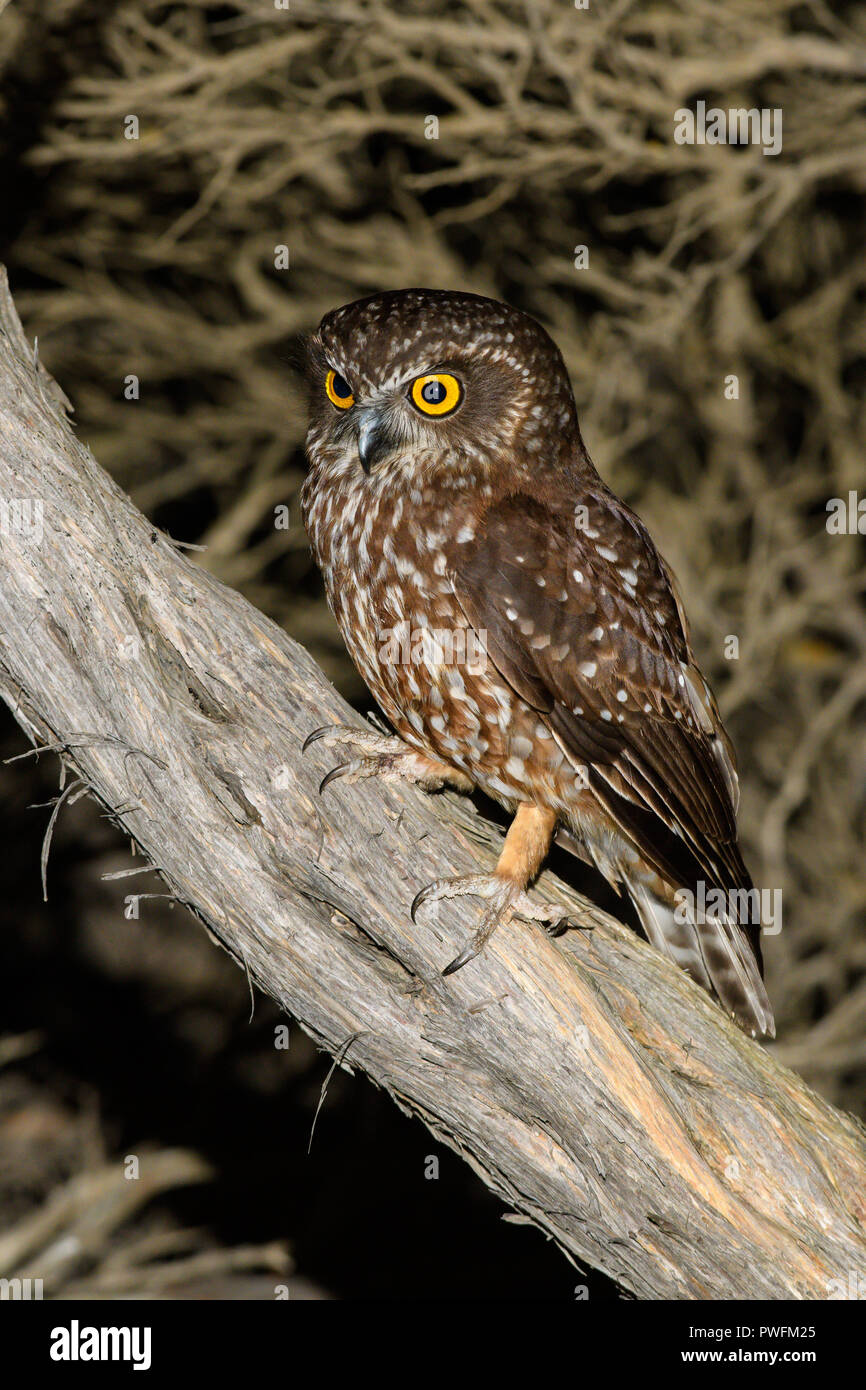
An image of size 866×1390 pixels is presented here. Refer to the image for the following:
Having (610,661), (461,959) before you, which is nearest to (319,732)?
(461,959)

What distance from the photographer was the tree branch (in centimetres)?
264

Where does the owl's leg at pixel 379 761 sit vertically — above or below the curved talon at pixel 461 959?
above

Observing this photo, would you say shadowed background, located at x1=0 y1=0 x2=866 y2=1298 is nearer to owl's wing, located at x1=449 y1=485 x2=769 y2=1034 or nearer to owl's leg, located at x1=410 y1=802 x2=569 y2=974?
owl's wing, located at x1=449 y1=485 x2=769 y2=1034

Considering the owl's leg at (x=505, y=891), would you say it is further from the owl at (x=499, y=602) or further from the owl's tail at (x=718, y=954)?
the owl's tail at (x=718, y=954)

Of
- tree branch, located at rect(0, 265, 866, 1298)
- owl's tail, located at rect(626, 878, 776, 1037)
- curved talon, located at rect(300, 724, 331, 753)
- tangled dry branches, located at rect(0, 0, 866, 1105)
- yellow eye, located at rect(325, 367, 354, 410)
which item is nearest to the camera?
tree branch, located at rect(0, 265, 866, 1298)

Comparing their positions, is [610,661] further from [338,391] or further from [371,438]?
[338,391]

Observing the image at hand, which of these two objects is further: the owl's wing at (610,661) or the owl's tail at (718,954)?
the owl's tail at (718,954)

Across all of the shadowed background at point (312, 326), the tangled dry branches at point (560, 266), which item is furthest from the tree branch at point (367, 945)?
the tangled dry branches at point (560, 266)

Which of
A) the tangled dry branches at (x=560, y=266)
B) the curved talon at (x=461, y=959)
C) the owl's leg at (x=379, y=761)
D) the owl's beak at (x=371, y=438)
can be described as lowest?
the curved talon at (x=461, y=959)

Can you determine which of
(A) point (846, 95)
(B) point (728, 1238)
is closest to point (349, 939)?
(B) point (728, 1238)

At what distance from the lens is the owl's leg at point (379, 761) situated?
2.83 meters

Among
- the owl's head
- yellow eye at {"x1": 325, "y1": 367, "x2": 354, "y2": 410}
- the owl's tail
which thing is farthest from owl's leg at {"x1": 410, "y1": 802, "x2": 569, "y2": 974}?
yellow eye at {"x1": 325, "y1": 367, "x2": 354, "y2": 410}

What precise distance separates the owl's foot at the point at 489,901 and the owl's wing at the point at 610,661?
1.11 ft

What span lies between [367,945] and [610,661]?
2.98 feet
